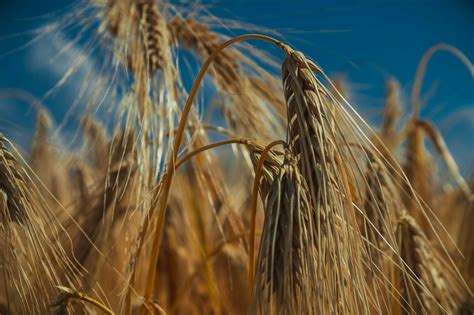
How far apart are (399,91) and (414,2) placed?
0.65m

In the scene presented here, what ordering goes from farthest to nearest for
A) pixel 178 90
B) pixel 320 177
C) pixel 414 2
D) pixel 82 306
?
1. pixel 414 2
2. pixel 178 90
3. pixel 82 306
4. pixel 320 177

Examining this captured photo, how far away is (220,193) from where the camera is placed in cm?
119

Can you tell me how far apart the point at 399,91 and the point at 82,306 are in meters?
1.98

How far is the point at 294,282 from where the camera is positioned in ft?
1.97

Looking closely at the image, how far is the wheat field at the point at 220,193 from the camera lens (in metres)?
0.61

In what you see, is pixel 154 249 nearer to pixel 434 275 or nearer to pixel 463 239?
pixel 434 275

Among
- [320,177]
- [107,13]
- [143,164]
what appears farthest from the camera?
[107,13]

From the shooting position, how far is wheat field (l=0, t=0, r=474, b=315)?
0.61 meters

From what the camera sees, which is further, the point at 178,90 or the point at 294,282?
the point at 178,90

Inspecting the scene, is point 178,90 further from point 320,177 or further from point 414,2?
point 414,2

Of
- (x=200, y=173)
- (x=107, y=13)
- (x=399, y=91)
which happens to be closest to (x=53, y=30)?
(x=107, y=13)

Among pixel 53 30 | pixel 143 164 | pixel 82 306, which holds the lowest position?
pixel 82 306

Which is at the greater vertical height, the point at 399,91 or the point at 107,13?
the point at 399,91

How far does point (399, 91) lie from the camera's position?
8.13 feet
